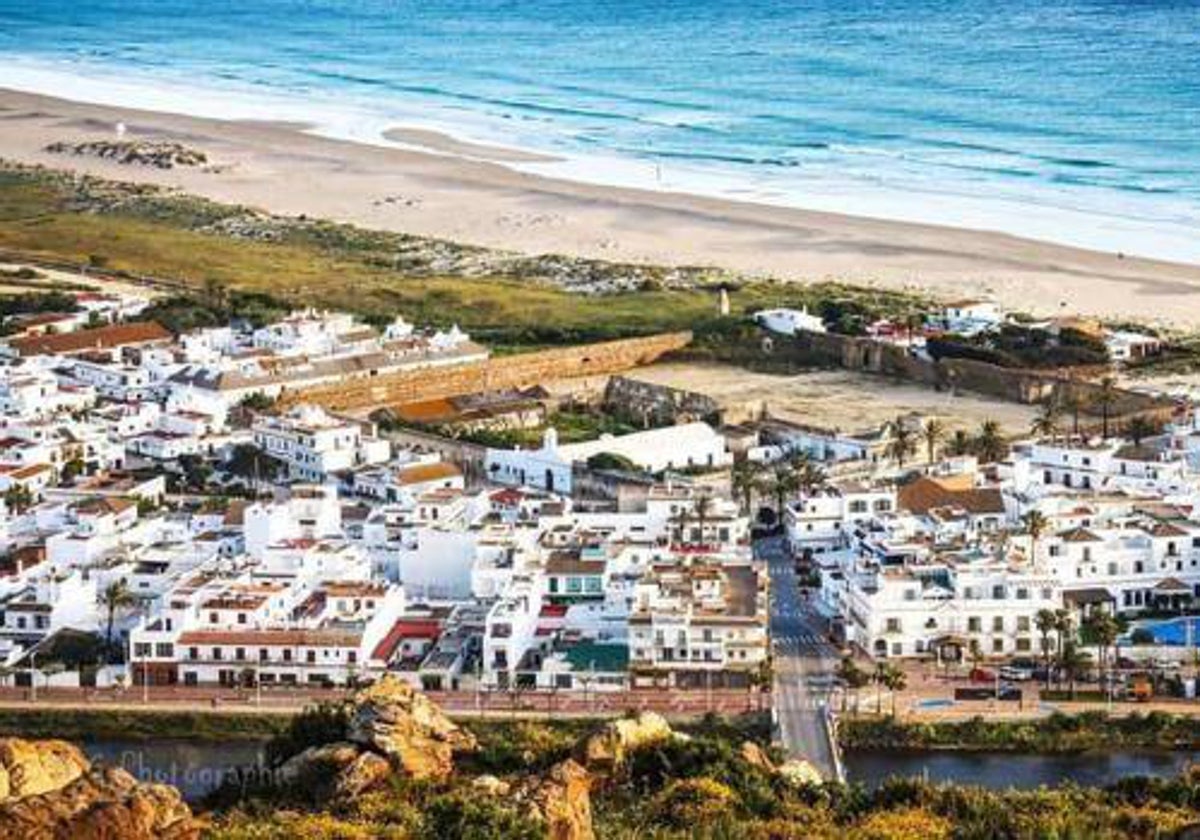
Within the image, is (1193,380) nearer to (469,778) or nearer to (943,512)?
(943,512)

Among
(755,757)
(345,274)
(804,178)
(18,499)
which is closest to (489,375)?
(345,274)

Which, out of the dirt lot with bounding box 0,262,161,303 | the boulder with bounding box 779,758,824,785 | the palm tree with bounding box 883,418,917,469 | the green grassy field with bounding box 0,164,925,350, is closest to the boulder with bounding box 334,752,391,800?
the boulder with bounding box 779,758,824,785

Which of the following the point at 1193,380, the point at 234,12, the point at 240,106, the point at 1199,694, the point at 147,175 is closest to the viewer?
the point at 1199,694

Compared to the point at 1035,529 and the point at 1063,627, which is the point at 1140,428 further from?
the point at 1063,627

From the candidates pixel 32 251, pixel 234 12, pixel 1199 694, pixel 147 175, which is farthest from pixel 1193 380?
pixel 234 12

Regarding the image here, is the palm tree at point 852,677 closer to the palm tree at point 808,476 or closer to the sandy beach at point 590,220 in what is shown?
the palm tree at point 808,476

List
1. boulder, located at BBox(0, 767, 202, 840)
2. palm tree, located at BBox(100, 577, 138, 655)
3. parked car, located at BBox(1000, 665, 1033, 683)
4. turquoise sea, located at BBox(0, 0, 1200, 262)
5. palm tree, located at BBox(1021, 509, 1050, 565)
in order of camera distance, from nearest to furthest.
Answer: boulder, located at BBox(0, 767, 202, 840) < parked car, located at BBox(1000, 665, 1033, 683) < palm tree, located at BBox(100, 577, 138, 655) < palm tree, located at BBox(1021, 509, 1050, 565) < turquoise sea, located at BBox(0, 0, 1200, 262)

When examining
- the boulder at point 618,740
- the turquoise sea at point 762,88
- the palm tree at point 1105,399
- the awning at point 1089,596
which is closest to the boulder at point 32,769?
the boulder at point 618,740

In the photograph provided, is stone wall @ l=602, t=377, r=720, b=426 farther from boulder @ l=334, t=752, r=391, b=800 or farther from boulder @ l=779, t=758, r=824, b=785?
boulder @ l=334, t=752, r=391, b=800
